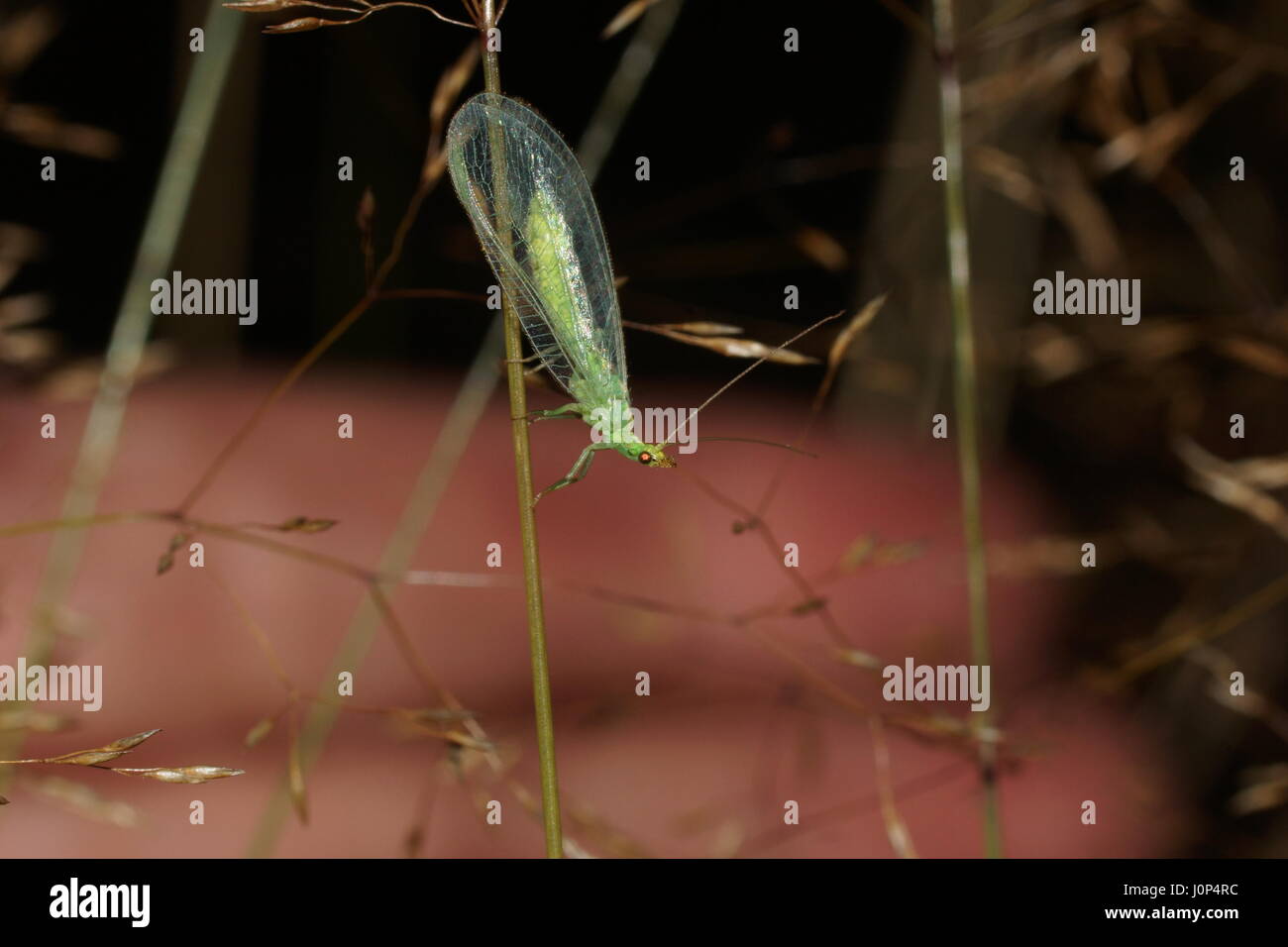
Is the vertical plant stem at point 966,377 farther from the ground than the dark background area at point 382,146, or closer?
closer

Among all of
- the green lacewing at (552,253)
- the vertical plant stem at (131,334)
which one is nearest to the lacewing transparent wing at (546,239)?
the green lacewing at (552,253)

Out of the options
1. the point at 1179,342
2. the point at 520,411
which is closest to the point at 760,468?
the point at 1179,342

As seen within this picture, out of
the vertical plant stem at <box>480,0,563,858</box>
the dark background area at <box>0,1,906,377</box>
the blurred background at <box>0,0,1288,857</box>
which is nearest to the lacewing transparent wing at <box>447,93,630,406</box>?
the vertical plant stem at <box>480,0,563,858</box>

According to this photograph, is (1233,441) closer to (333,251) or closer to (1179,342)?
(1179,342)

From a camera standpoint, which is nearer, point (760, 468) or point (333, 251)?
point (333, 251)

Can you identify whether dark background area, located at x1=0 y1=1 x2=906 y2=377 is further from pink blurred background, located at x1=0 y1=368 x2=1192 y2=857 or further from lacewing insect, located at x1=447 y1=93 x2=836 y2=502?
lacewing insect, located at x1=447 y1=93 x2=836 y2=502

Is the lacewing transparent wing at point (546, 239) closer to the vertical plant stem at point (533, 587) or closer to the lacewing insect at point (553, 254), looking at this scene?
the lacewing insect at point (553, 254)

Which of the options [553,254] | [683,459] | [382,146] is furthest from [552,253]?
[683,459]

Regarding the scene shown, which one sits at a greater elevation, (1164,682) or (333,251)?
(333,251)

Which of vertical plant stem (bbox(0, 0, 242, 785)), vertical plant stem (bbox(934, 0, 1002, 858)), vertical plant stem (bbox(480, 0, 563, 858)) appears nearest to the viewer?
vertical plant stem (bbox(480, 0, 563, 858))
